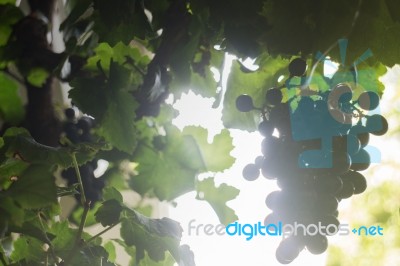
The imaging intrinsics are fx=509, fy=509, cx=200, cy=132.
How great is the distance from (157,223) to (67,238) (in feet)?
0.45

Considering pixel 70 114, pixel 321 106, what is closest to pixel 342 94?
pixel 321 106

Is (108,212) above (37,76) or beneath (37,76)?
beneath

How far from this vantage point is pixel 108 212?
574 mm

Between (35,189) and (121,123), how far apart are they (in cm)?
25

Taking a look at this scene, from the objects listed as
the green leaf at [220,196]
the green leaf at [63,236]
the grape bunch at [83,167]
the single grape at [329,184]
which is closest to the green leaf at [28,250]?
the green leaf at [63,236]

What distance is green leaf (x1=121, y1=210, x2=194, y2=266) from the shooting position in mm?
568

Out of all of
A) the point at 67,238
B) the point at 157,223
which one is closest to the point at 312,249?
the point at 157,223

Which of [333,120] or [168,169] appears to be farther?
[168,169]

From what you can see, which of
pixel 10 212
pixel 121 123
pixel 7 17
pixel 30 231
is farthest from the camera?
pixel 7 17

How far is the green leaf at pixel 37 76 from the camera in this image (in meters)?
0.79

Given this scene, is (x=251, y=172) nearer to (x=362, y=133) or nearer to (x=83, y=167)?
(x=362, y=133)

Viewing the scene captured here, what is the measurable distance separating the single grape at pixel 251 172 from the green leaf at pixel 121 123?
5.8 inches

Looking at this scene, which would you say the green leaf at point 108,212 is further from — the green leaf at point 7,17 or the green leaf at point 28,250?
the green leaf at point 7,17

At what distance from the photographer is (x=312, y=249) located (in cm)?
56
